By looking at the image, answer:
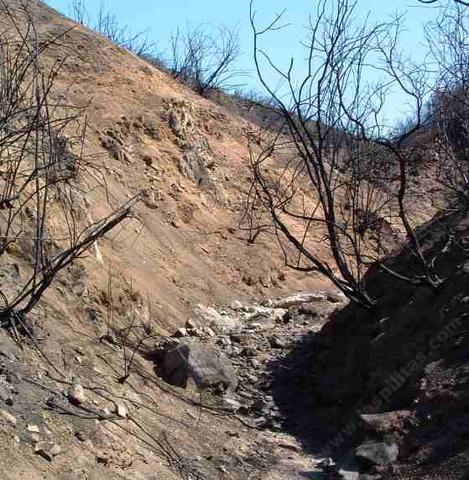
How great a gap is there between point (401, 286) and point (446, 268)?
0.61 metres

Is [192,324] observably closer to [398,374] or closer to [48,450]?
[398,374]

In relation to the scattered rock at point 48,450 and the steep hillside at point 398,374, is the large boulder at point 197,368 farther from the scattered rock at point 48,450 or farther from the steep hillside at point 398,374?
the scattered rock at point 48,450

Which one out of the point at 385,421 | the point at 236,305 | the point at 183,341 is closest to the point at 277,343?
the point at 183,341

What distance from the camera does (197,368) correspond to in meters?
6.56

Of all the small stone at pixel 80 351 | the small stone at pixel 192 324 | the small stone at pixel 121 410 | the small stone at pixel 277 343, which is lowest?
the small stone at pixel 121 410

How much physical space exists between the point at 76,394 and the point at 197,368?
2115 millimetres

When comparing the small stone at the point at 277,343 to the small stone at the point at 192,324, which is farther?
the small stone at the point at 192,324

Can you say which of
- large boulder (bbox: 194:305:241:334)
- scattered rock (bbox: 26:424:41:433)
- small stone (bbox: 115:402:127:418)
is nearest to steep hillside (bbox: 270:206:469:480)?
large boulder (bbox: 194:305:241:334)

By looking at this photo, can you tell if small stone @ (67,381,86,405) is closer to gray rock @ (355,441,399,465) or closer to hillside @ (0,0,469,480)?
hillside @ (0,0,469,480)

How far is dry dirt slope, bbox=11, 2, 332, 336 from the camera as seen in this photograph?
10.1 metres

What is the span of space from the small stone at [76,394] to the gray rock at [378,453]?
1755 mm

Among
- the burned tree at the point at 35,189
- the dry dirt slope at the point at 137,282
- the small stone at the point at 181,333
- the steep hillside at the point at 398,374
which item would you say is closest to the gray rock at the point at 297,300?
the dry dirt slope at the point at 137,282

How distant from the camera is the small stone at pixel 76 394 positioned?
4500 millimetres

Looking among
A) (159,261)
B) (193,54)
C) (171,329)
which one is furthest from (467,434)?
(193,54)
